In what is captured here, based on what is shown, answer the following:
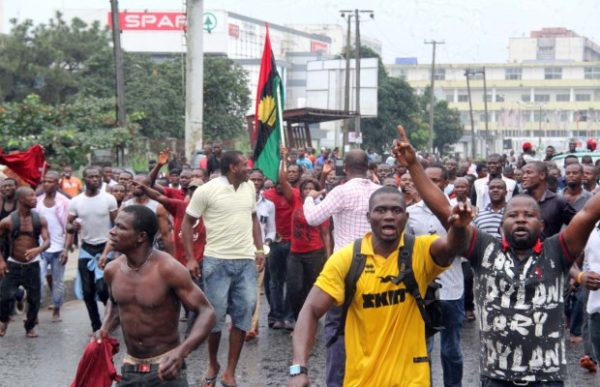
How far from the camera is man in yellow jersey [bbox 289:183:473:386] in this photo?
4895 millimetres

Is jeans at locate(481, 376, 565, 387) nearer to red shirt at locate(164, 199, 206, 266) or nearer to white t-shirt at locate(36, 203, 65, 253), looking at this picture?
red shirt at locate(164, 199, 206, 266)

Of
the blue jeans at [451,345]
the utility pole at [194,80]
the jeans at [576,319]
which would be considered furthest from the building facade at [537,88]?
the blue jeans at [451,345]

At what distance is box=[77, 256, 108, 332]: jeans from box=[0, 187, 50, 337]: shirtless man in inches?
18.9

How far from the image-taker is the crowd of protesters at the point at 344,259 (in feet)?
16.3

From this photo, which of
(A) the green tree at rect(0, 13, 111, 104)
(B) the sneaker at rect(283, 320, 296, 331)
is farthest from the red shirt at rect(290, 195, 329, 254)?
(A) the green tree at rect(0, 13, 111, 104)

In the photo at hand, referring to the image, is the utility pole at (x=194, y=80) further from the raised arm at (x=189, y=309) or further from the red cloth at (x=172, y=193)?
the raised arm at (x=189, y=309)

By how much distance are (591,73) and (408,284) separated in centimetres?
13794

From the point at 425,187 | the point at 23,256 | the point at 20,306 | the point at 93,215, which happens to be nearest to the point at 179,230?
the point at 93,215

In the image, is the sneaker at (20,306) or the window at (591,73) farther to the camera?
the window at (591,73)

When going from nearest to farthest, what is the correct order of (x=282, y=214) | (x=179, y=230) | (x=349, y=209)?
(x=349, y=209), (x=179, y=230), (x=282, y=214)

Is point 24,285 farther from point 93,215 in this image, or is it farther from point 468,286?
point 468,286

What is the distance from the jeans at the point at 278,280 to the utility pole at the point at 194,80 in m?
11.4

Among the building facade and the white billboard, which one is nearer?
the white billboard

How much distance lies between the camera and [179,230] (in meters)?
10.7
